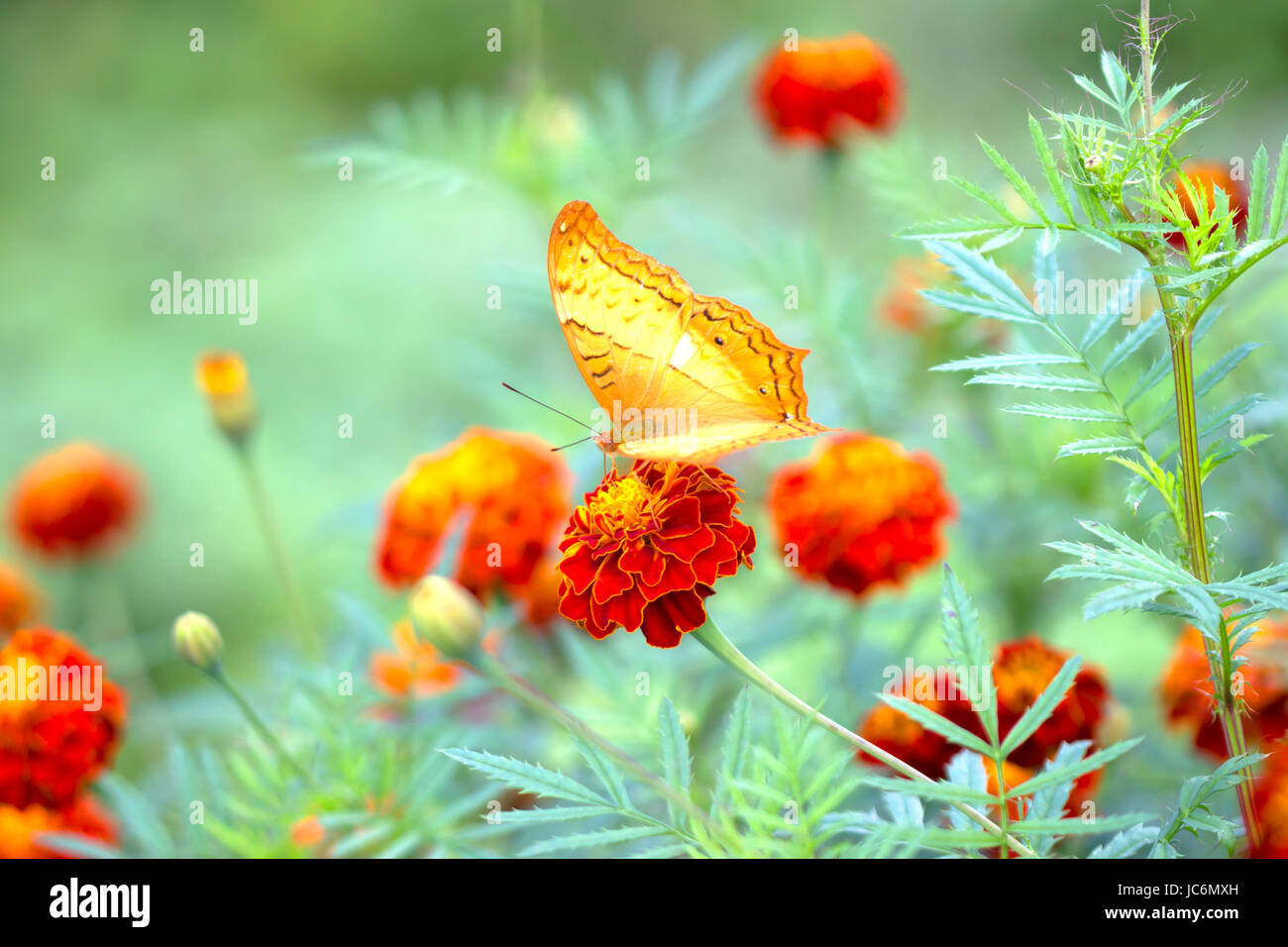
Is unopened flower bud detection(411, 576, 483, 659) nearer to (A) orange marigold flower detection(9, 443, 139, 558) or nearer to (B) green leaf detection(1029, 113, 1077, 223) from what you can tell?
(B) green leaf detection(1029, 113, 1077, 223)

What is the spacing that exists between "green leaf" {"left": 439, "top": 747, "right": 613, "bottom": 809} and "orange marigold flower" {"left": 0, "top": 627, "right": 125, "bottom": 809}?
389 millimetres

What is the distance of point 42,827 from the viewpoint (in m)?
0.91

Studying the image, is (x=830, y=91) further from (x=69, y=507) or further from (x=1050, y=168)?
(x=69, y=507)

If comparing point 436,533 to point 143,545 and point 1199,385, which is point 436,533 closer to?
point 1199,385

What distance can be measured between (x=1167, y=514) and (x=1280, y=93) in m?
2.10

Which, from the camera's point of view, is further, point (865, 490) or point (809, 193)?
point (809, 193)

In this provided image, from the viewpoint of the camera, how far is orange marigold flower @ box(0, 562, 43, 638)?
46.8 inches

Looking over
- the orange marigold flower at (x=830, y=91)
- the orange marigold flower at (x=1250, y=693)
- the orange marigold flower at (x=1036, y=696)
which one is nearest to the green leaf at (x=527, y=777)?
the orange marigold flower at (x=1036, y=696)

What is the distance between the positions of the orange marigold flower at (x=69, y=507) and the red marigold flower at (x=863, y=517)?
86cm

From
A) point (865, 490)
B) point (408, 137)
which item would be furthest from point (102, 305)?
point (865, 490)

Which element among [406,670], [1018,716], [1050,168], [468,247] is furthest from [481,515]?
[468,247]

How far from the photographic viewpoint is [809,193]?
2613mm

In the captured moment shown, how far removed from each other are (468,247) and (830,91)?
1.41 meters

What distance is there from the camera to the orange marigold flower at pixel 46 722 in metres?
0.78
